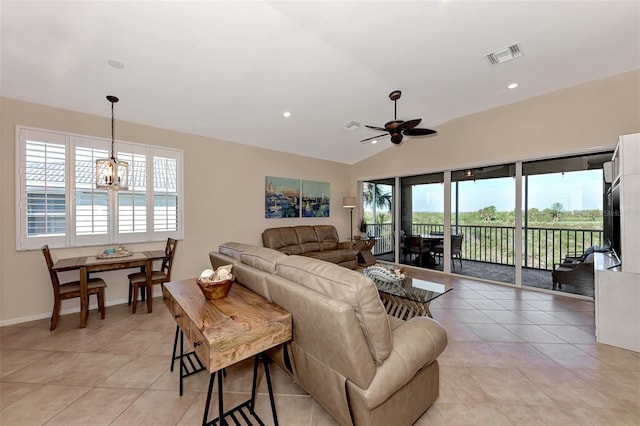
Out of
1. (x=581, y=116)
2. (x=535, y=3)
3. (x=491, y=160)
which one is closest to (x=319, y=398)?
(x=535, y=3)

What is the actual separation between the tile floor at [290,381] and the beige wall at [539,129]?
8.35 feet

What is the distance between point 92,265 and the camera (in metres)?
3.02

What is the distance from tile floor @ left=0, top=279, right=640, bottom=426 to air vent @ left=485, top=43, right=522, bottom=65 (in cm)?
320

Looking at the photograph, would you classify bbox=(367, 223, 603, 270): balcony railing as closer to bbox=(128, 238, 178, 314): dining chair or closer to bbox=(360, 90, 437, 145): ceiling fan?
bbox=(360, 90, 437, 145): ceiling fan

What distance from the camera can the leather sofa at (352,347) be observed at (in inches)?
49.8

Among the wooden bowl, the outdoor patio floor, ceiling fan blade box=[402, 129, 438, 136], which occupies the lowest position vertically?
the outdoor patio floor

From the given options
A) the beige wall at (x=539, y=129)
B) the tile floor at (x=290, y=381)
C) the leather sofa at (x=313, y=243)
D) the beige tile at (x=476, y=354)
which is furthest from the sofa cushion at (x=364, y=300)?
the beige wall at (x=539, y=129)

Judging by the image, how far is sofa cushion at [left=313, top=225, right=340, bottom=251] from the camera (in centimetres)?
584

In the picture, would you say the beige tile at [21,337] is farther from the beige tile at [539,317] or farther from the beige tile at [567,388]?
the beige tile at [539,317]

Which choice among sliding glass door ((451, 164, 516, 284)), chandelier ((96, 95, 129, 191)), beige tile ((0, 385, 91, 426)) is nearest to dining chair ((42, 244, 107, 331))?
chandelier ((96, 95, 129, 191))

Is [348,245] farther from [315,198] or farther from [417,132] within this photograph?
[417,132]

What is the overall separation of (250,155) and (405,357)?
4626 millimetres

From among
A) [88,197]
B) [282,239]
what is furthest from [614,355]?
[88,197]

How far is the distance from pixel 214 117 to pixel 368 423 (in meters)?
4.25
